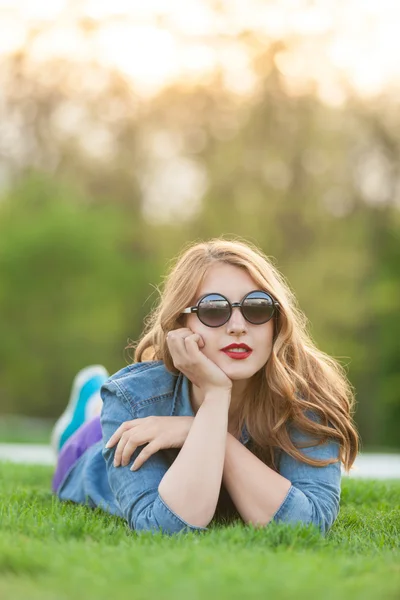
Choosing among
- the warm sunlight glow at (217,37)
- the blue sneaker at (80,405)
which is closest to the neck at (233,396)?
the blue sneaker at (80,405)

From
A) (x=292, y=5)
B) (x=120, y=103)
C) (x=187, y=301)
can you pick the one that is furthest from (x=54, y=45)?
(x=187, y=301)

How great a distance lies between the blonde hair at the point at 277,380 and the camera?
10.9 ft

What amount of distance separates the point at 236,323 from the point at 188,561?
1.05m

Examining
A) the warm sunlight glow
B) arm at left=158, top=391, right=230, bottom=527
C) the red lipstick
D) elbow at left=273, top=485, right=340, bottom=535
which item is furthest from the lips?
the warm sunlight glow

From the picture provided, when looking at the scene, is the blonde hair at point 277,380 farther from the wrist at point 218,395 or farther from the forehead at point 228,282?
the wrist at point 218,395

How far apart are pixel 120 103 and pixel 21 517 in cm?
2001

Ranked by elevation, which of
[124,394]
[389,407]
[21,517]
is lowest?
[389,407]

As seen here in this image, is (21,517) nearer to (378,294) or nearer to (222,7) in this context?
(378,294)

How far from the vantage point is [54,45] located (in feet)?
72.6

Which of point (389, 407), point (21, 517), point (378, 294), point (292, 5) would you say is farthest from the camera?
point (292, 5)

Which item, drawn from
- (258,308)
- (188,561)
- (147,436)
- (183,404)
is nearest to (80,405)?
(183,404)

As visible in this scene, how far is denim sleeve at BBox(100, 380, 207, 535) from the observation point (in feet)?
9.82

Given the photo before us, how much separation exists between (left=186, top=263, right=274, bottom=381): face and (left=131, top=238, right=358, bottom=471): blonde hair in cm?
3

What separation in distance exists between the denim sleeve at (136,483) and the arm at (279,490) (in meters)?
0.19
